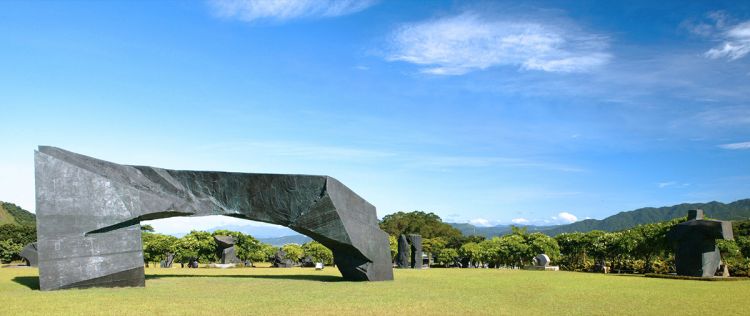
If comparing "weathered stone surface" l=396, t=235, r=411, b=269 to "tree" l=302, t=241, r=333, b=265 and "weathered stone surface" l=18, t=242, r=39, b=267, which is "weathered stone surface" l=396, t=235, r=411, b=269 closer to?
"tree" l=302, t=241, r=333, b=265

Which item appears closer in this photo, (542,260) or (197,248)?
(542,260)

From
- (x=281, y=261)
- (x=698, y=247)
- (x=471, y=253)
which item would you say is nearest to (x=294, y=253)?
(x=281, y=261)

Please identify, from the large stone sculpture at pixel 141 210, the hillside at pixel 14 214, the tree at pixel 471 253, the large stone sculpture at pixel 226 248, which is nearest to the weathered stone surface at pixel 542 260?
the tree at pixel 471 253

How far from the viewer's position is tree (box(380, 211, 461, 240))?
8188 cm

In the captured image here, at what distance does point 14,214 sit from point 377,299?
106064 millimetres

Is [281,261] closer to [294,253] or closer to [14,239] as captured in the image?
[294,253]

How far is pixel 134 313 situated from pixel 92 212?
7.42 metres

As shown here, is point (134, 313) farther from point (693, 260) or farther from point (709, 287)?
point (693, 260)

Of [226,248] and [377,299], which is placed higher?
[226,248]

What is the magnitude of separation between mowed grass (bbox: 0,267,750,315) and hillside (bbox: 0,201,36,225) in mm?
90708

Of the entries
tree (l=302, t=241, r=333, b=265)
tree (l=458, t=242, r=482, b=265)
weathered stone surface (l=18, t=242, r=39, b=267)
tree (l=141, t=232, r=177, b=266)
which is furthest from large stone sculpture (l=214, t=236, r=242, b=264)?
tree (l=458, t=242, r=482, b=265)

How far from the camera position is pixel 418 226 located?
82688mm

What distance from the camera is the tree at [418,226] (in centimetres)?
8188

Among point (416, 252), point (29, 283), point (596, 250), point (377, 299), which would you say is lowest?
point (596, 250)
